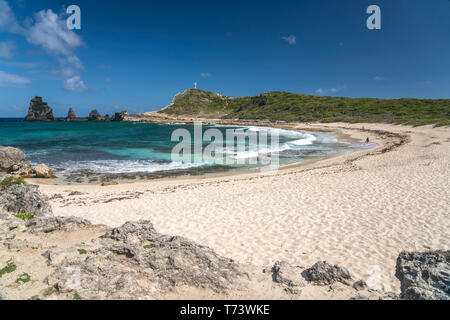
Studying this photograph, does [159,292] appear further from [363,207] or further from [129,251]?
[363,207]

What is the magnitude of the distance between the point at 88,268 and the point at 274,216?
18.3ft

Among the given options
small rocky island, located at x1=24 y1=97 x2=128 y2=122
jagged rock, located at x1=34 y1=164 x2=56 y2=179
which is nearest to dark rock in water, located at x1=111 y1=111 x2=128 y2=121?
small rocky island, located at x1=24 y1=97 x2=128 y2=122

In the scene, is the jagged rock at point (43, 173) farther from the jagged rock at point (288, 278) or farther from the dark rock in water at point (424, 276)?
the dark rock in water at point (424, 276)

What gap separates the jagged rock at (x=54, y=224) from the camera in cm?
473

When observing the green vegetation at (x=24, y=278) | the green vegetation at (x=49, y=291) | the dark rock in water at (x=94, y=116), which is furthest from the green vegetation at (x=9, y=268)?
the dark rock in water at (x=94, y=116)

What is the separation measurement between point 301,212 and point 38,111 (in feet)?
471

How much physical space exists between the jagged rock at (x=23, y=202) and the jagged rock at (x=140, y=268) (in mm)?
3081

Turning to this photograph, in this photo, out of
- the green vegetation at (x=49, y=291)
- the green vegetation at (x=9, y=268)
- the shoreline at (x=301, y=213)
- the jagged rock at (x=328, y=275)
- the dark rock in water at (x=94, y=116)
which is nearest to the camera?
the green vegetation at (x=49, y=291)

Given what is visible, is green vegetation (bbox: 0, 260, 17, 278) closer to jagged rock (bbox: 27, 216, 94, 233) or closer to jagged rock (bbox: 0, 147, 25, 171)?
jagged rock (bbox: 27, 216, 94, 233)

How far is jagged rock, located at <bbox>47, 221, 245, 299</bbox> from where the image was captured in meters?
3.17

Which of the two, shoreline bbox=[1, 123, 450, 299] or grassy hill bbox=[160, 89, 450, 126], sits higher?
grassy hill bbox=[160, 89, 450, 126]

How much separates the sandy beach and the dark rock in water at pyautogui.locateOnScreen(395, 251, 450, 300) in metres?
0.38

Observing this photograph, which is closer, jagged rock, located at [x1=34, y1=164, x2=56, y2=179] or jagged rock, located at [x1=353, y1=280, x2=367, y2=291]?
jagged rock, located at [x1=353, y1=280, x2=367, y2=291]
